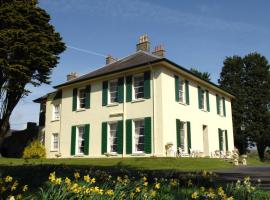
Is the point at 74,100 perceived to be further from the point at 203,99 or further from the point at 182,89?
the point at 203,99

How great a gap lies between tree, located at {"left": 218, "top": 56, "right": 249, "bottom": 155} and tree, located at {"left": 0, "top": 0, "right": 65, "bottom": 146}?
71.2ft

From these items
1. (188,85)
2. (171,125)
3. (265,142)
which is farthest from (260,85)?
(171,125)

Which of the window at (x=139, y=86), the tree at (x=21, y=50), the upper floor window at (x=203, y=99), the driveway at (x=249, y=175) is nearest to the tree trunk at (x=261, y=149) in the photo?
the upper floor window at (x=203, y=99)

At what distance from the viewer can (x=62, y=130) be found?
86.5 ft

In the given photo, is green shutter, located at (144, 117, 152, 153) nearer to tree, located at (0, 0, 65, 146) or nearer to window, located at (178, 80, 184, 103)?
window, located at (178, 80, 184, 103)

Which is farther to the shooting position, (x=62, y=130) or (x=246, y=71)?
(x=246, y=71)

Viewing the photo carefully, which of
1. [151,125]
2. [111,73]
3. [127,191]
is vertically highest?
[111,73]

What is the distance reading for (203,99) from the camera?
25.2m

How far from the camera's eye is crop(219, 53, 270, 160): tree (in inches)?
1467

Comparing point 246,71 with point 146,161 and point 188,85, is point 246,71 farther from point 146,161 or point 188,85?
point 146,161

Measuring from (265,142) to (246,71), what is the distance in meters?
8.91

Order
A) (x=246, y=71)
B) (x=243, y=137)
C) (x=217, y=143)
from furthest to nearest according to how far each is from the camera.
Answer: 1. (x=246, y=71)
2. (x=243, y=137)
3. (x=217, y=143)

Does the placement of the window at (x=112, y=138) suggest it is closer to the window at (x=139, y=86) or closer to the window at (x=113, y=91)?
the window at (x=113, y=91)

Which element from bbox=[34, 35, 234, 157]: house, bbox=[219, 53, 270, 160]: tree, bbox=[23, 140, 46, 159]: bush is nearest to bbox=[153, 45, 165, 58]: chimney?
bbox=[34, 35, 234, 157]: house
